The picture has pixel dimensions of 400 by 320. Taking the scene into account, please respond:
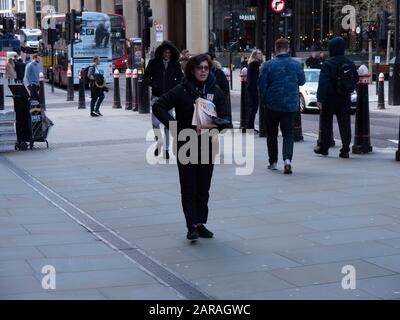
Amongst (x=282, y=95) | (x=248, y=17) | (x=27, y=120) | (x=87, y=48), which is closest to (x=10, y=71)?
(x=87, y=48)

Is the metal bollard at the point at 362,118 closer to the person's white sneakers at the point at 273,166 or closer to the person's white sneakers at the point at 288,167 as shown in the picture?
the person's white sneakers at the point at 273,166

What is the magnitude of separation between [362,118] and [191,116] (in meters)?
6.80

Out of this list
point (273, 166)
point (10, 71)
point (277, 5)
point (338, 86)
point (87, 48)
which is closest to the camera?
point (273, 166)

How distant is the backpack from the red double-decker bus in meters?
34.8

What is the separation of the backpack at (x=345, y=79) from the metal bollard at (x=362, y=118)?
2.39ft

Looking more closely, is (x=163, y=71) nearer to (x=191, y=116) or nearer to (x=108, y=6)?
(x=191, y=116)

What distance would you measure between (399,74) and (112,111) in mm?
9026

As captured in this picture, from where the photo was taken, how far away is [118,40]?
48.7 m

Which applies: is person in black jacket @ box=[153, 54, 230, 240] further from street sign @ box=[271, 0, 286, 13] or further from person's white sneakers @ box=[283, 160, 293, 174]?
street sign @ box=[271, 0, 286, 13]

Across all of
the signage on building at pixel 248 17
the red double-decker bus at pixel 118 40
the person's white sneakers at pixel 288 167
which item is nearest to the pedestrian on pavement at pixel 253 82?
the person's white sneakers at pixel 288 167

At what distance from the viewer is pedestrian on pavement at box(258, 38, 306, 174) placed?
39.9ft

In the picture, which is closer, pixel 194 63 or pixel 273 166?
pixel 194 63
